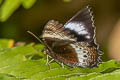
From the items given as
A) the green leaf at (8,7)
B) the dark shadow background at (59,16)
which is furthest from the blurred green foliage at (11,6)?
the dark shadow background at (59,16)

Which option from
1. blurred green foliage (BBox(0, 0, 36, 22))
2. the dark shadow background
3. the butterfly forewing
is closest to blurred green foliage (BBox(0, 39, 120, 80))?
the butterfly forewing

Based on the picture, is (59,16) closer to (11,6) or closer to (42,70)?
(11,6)

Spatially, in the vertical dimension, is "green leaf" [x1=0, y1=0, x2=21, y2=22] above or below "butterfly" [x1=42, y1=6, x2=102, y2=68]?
above

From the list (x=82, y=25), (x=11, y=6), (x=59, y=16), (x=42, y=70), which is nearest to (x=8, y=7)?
(x=11, y=6)

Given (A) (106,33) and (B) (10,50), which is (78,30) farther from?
(A) (106,33)

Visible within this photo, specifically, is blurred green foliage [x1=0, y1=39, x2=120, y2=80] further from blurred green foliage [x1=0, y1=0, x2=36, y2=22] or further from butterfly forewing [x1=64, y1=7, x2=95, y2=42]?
blurred green foliage [x1=0, y1=0, x2=36, y2=22]
